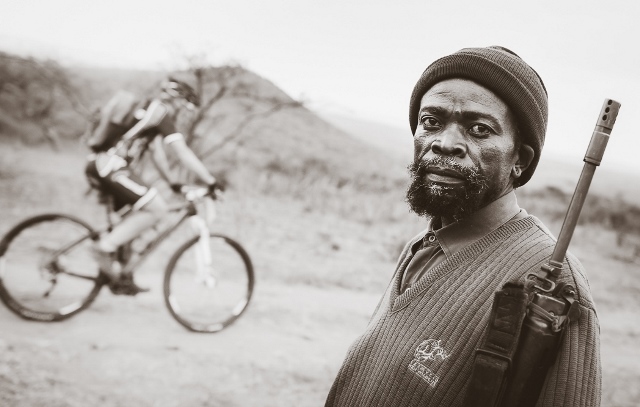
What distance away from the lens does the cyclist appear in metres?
4.49

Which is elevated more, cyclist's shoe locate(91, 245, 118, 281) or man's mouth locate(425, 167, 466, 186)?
man's mouth locate(425, 167, 466, 186)

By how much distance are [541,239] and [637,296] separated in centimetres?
1058

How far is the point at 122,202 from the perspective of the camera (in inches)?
182

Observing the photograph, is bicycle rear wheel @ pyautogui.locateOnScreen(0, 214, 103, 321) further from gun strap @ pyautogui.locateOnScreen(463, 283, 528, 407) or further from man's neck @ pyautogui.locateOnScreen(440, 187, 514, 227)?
gun strap @ pyautogui.locateOnScreen(463, 283, 528, 407)

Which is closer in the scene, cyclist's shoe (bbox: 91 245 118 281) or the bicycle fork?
cyclist's shoe (bbox: 91 245 118 281)

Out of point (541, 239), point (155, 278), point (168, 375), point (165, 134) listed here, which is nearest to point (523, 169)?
point (541, 239)

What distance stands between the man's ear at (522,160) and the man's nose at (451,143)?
0.22 m

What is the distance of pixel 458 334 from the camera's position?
4.66 ft

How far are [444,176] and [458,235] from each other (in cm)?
20

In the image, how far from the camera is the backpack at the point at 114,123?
14.6ft

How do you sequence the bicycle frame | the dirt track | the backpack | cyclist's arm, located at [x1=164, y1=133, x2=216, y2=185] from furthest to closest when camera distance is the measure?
the bicycle frame
cyclist's arm, located at [x1=164, y1=133, x2=216, y2=185]
the backpack
the dirt track

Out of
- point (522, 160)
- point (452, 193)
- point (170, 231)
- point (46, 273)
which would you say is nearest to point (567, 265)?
point (452, 193)

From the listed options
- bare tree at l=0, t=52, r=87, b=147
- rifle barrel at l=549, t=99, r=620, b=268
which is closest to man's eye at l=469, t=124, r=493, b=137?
rifle barrel at l=549, t=99, r=620, b=268

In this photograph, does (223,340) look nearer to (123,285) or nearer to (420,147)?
(123,285)
